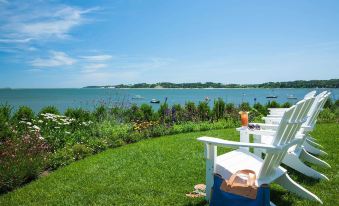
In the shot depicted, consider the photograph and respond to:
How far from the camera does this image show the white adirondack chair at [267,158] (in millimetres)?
3189

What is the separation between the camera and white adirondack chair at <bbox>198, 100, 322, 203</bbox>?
10.5ft

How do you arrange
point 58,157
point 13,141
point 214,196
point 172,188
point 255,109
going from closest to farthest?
point 214,196, point 172,188, point 13,141, point 58,157, point 255,109

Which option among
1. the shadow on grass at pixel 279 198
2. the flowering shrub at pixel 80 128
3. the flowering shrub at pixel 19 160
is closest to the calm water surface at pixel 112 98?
the flowering shrub at pixel 80 128

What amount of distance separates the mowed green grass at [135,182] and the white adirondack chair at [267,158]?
460 mm

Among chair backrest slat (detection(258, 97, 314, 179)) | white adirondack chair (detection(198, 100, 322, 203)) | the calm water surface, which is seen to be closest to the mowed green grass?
white adirondack chair (detection(198, 100, 322, 203))

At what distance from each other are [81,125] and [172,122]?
3.30 meters

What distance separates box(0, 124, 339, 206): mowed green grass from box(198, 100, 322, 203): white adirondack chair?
0.46 meters

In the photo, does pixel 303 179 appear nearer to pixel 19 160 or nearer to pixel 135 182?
pixel 135 182

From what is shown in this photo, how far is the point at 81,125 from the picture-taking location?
8.77m

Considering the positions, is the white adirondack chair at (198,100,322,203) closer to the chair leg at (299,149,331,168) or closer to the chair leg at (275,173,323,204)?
the chair leg at (275,173,323,204)

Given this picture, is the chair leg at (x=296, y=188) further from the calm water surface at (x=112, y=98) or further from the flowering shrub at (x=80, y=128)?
the calm water surface at (x=112, y=98)

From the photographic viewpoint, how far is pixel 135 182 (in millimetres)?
Result: 4742

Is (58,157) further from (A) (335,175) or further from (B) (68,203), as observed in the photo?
Answer: (A) (335,175)

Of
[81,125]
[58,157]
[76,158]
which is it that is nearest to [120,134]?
[81,125]
